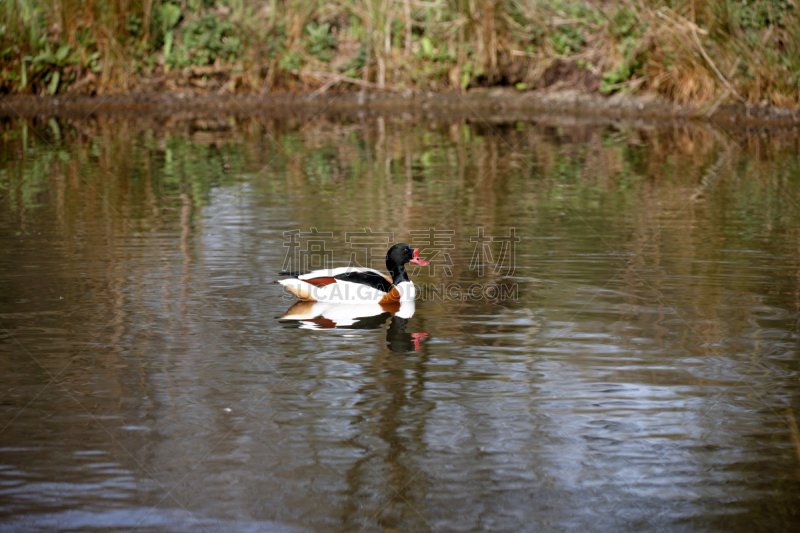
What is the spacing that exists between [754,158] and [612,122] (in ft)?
19.8

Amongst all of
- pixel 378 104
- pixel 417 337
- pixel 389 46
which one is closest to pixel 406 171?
pixel 417 337

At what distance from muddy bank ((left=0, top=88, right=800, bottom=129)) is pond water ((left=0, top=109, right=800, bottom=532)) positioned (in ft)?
27.7

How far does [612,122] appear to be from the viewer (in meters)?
22.0

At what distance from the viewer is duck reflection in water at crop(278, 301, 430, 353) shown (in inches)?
299

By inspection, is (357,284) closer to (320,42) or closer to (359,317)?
(359,317)

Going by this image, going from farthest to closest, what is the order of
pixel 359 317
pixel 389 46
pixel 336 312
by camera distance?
pixel 389 46
pixel 336 312
pixel 359 317

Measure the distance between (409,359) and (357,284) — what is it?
1.56 m

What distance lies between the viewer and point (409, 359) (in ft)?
22.8

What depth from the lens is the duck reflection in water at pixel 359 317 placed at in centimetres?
759

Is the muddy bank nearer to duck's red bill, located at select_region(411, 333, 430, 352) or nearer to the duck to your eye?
the duck

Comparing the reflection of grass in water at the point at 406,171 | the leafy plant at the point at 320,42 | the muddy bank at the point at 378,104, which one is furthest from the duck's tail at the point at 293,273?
the leafy plant at the point at 320,42

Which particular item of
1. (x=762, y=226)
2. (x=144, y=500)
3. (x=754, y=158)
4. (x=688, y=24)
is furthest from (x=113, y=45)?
(x=144, y=500)

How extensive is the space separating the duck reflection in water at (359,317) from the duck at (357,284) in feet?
0.21

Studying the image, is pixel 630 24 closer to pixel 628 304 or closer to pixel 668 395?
pixel 628 304
